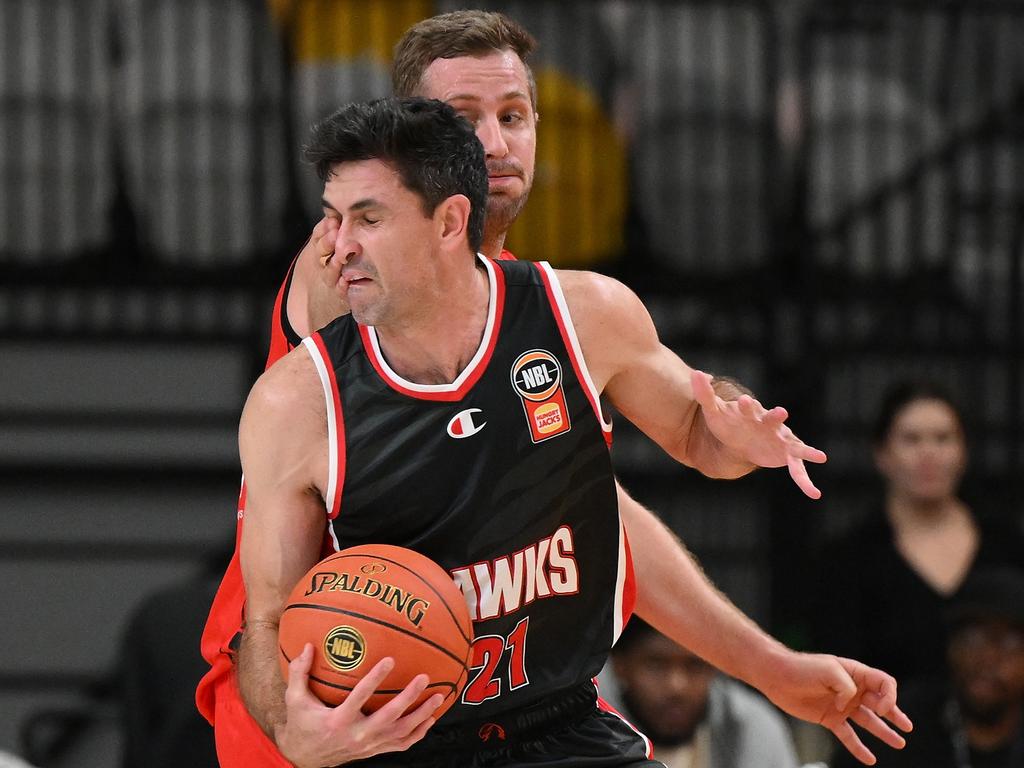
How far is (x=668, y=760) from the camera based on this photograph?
18.4 feet

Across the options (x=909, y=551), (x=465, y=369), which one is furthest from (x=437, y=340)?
(x=909, y=551)

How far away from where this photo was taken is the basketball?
9.95 feet

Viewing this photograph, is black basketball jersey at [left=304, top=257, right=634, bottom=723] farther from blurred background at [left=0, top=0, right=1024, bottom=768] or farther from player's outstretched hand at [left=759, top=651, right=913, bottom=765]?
blurred background at [left=0, top=0, right=1024, bottom=768]

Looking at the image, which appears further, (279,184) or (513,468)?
(279,184)

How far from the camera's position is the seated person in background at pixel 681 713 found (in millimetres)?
5609

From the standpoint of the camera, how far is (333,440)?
131 inches

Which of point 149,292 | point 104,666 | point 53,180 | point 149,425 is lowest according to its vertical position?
point 104,666

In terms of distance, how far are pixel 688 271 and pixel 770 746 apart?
3.04 m

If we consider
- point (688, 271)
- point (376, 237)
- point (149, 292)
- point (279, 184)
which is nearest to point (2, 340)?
point (149, 292)

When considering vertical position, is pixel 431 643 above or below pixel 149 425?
above

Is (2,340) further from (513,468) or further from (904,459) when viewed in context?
(513,468)

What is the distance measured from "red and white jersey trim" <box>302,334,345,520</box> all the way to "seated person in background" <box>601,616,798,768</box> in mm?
2445

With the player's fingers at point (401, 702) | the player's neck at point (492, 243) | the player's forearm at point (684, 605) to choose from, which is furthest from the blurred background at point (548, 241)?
the player's fingers at point (401, 702)

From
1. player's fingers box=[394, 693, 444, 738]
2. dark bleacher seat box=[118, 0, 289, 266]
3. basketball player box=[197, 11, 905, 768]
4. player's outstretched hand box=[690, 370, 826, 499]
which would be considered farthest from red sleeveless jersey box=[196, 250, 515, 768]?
dark bleacher seat box=[118, 0, 289, 266]
